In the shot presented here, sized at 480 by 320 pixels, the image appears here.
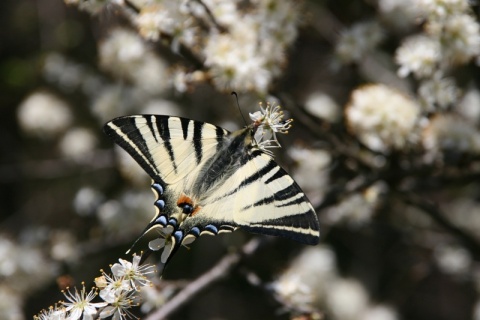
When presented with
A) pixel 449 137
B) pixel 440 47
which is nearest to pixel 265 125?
pixel 440 47

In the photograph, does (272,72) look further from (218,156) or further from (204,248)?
(204,248)

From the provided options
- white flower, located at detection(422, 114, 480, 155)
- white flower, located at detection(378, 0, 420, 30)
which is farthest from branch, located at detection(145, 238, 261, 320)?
white flower, located at detection(378, 0, 420, 30)

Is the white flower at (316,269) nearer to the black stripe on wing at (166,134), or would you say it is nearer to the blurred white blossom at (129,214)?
the blurred white blossom at (129,214)

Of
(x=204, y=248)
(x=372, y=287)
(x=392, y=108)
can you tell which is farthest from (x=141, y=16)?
(x=372, y=287)

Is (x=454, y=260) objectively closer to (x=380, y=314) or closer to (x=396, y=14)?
(x=380, y=314)

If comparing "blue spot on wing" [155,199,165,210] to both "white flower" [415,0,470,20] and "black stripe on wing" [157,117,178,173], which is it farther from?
"white flower" [415,0,470,20]
